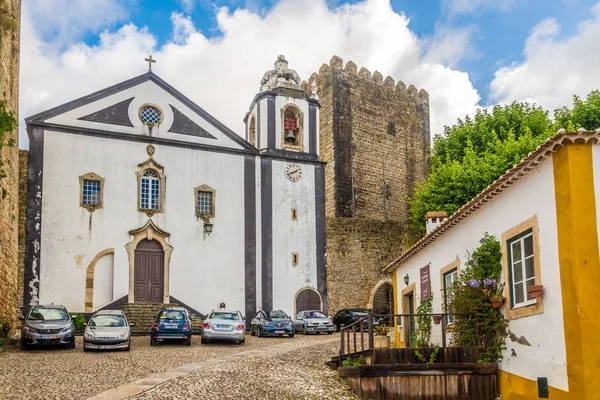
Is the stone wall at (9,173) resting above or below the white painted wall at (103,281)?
above

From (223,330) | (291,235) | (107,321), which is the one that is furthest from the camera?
(291,235)

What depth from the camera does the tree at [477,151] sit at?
32281 millimetres

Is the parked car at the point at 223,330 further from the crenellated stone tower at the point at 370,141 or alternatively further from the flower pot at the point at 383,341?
the crenellated stone tower at the point at 370,141

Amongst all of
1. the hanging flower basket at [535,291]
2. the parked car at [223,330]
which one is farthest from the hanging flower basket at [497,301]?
the parked car at [223,330]

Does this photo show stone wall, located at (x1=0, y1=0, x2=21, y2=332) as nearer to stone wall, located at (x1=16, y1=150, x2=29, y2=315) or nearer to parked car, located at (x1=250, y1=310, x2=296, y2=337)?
stone wall, located at (x1=16, y1=150, x2=29, y2=315)

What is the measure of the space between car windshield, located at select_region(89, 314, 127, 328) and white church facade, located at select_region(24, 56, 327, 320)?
7.40 meters

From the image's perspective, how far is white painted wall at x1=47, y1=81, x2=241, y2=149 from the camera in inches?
1143

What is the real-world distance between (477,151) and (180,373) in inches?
1056

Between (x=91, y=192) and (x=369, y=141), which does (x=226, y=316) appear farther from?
(x=369, y=141)

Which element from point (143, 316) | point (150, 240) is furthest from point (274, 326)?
point (150, 240)

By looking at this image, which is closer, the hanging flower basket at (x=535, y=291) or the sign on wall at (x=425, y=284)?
the hanging flower basket at (x=535, y=291)

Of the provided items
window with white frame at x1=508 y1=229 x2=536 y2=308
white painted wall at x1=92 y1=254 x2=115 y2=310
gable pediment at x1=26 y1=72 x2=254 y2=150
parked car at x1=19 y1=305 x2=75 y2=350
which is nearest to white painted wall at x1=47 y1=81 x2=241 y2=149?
gable pediment at x1=26 y1=72 x2=254 y2=150

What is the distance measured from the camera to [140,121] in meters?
30.2

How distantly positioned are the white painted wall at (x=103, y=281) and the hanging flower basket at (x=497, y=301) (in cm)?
1896
